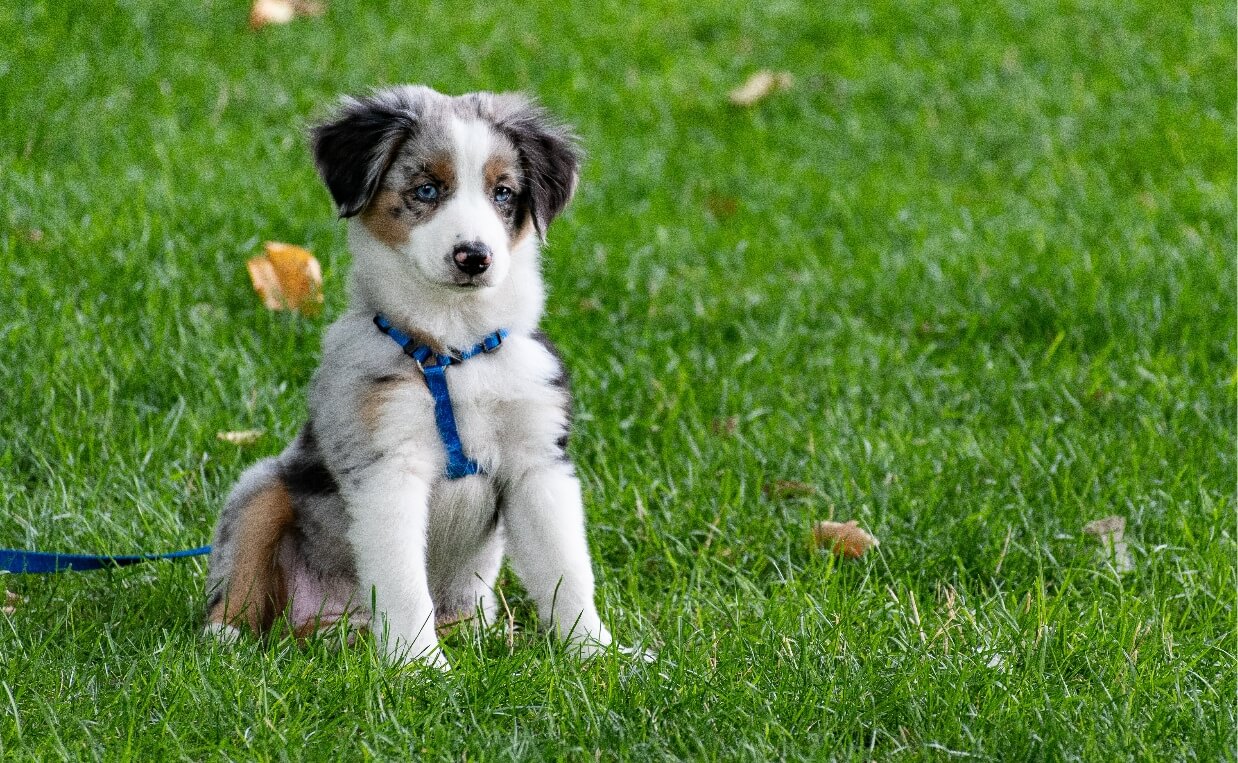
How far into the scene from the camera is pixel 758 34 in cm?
898

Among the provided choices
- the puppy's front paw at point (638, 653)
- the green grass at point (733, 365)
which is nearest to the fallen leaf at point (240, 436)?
the green grass at point (733, 365)

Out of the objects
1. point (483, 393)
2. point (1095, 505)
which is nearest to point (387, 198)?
point (483, 393)

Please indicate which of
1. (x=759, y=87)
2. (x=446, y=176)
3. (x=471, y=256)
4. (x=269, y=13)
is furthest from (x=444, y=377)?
(x=269, y=13)

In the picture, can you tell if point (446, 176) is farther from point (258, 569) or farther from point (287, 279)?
point (287, 279)

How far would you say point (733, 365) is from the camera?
18.0 feet

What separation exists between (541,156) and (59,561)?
5.51 feet

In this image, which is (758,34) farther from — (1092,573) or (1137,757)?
(1137,757)

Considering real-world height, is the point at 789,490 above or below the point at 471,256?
below

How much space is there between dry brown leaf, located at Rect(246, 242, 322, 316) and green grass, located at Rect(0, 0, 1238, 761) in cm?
8

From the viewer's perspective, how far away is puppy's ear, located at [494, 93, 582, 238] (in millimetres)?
3553

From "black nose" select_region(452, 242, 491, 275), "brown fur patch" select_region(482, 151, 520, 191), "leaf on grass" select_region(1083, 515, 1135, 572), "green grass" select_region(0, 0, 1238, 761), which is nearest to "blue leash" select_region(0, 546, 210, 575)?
"green grass" select_region(0, 0, 1238, 761)

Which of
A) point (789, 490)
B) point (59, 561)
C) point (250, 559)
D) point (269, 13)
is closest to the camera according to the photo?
point (250, 559)

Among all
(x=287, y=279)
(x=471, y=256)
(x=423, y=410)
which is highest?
(x=471, y=256)

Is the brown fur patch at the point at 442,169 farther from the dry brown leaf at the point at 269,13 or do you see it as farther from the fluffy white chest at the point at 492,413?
the dry brown leaf at the point at 269,13
